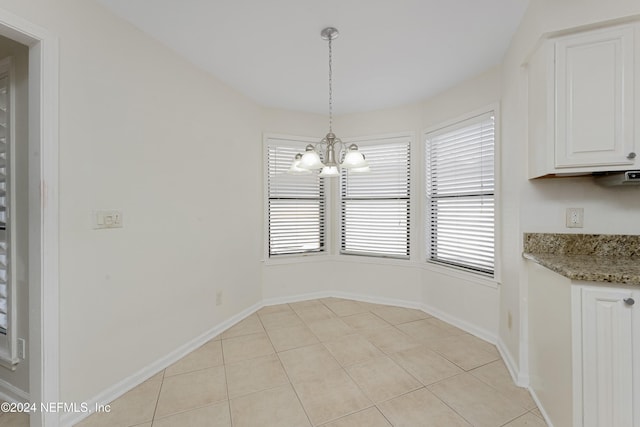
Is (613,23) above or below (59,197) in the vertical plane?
above

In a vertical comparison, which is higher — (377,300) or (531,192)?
(531,192)

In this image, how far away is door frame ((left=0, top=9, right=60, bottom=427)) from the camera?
4.85ft

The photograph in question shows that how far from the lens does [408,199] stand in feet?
11.4

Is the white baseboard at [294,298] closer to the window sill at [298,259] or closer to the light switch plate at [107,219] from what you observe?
the window sill at [298,259]

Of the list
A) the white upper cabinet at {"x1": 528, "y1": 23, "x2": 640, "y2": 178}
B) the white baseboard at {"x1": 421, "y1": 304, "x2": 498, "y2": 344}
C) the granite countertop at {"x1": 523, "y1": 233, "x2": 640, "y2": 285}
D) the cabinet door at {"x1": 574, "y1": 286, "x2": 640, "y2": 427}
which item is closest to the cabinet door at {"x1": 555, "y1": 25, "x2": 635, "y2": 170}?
the white upper cabinet at {"x1": 528, "y1": 23, "x2": 640, "y2": 178}

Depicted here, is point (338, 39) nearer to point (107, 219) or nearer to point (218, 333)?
point (107, 219)

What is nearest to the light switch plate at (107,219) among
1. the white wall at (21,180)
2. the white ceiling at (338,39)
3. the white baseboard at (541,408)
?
the white wall at (21,180)

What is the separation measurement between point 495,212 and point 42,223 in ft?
10.9

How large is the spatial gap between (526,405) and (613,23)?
7.79 feet

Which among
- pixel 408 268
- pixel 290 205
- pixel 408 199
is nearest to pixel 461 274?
pixel 408 268

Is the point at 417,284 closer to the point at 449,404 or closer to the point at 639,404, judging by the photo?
the point at 449,404

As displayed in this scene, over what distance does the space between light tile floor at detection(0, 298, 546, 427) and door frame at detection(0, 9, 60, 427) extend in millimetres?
422

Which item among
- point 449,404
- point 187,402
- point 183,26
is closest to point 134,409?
point 187,402

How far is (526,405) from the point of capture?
175cm
